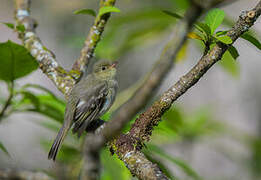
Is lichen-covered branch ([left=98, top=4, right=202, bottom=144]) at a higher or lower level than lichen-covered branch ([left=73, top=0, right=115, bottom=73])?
higher

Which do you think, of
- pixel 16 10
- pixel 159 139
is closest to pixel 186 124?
pixel 159 139

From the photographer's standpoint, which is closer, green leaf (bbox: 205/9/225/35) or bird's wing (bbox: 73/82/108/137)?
green leaf (bbox: 205/9/225/35)

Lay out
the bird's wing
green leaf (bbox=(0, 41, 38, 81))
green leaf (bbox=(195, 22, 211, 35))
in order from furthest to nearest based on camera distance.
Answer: the bird's wing
green leaf (bbox=(0, 41, 38, 81))
green leaf (bbox=(195, 22, 211, 35))

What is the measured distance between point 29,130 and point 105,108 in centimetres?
436

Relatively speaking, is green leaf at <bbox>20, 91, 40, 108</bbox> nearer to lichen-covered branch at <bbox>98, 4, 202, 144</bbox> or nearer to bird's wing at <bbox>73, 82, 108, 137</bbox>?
bird's wing at <bbox>73, 82, 108, 137</bbox>

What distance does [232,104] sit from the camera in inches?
259

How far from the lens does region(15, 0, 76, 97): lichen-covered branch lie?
2531 mm

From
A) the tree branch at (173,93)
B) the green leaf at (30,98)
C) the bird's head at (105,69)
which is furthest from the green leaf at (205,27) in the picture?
the bird's head at (105,69)

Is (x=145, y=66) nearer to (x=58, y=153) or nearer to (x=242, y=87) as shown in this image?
(x=242, y=87)

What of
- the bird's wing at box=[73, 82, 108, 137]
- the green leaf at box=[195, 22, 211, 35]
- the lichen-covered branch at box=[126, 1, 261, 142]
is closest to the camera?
the lichen-covered branch at box=[126, 1, 261, 142]

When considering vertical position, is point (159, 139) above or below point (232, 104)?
above

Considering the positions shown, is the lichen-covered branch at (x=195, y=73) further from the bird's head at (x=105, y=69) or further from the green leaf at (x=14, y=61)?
the bird's head at (x=105, y=69)

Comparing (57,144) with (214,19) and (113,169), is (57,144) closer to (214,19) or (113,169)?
(113,169)

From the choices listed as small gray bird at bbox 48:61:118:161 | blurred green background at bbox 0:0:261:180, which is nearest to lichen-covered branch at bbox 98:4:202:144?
blurred green background at bbox 0:0:261:180
